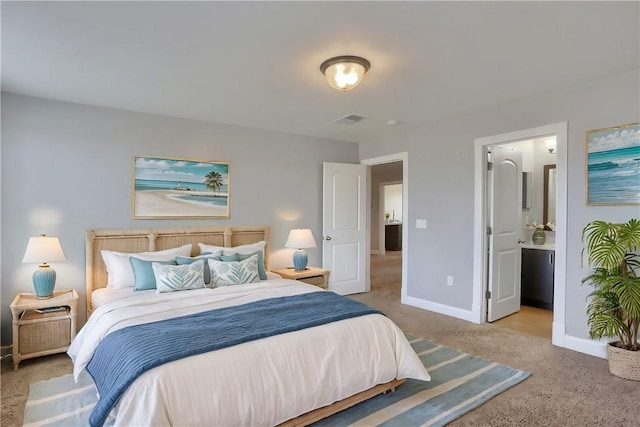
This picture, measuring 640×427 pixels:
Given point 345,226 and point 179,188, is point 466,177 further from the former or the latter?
point 179,188

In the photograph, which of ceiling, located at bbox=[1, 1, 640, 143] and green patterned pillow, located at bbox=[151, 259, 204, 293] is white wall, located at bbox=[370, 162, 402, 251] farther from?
green patterned pillow, located at bbox=[151, 259, 204, 293]

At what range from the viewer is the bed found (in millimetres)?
1723

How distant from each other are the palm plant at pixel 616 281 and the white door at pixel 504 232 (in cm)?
118

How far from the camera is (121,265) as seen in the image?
342 centimetres

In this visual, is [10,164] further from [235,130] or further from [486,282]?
[486,282]

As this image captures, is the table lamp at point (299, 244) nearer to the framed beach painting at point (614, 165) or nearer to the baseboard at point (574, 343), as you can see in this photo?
the baseboard at point (574, 343)

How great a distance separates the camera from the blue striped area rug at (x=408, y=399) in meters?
2.19

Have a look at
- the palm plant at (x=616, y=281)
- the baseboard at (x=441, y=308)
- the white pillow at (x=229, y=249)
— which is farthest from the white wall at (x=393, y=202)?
the palm plant at (x=616, y=281)

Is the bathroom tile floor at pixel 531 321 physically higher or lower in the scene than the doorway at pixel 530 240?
lower

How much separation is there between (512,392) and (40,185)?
14.6 feet

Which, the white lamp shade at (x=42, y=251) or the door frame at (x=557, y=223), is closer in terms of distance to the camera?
the white lamp shade at (x=42, y=251)

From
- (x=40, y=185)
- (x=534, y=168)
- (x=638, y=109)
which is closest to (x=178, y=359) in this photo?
(x=40, y=185)

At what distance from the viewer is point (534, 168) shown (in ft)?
16.7

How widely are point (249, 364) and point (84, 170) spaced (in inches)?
115
